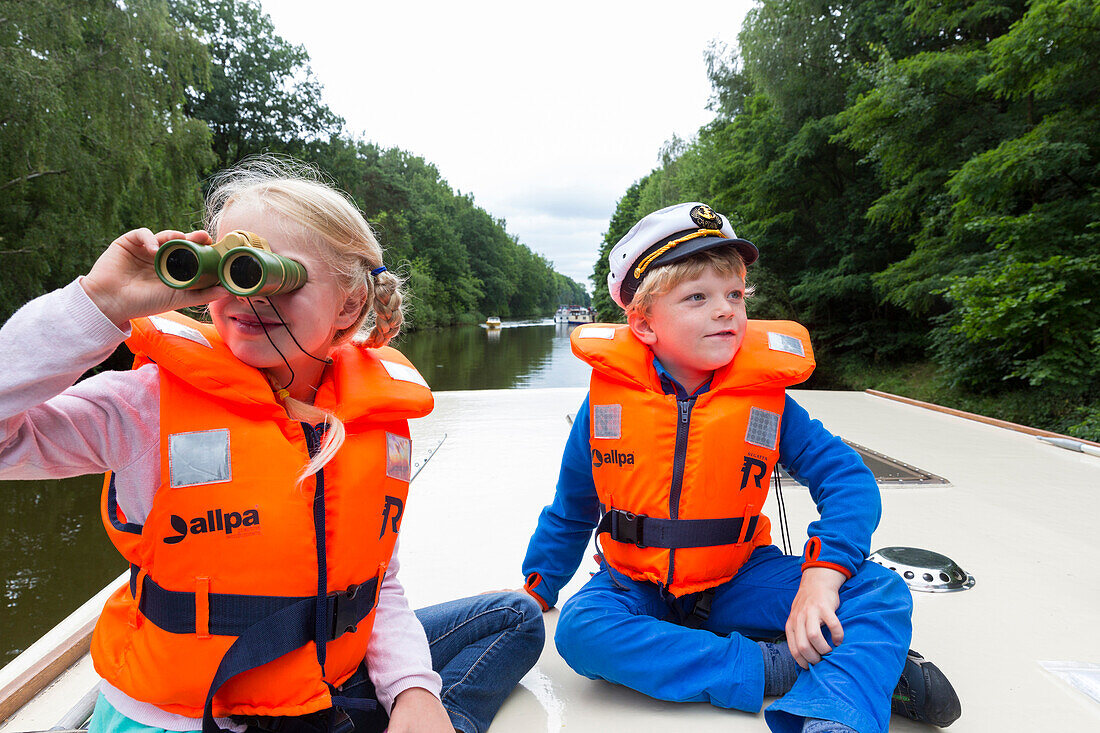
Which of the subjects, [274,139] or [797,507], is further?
[274,139]

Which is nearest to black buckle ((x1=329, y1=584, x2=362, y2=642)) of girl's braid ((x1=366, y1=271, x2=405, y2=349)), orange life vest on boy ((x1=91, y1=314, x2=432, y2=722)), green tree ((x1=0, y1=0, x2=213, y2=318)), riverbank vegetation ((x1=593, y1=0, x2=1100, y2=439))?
orange life vest on boy ((x1=91, y1=314, x2=432, y2=722))

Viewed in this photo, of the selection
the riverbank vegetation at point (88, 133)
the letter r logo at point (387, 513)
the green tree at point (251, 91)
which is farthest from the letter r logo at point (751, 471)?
the green tree at point (251, 91)

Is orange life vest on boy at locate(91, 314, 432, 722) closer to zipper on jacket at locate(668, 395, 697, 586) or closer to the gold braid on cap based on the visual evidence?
zipper on jacket at locate(668, 395, 697, 586)

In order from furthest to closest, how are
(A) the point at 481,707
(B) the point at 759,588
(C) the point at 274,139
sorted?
(C) the point at 274,139 < (B) the point at 759,588 < (A) the point at 481,707

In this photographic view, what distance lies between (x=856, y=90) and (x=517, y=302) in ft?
205

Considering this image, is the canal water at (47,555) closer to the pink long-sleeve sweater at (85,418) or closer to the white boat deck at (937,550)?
the white boat deck at (937,550)

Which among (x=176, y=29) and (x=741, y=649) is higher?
(x=176, y=29)

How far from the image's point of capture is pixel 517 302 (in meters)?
71.9

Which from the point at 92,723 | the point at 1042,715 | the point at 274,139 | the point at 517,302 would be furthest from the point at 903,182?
the point at 517,302

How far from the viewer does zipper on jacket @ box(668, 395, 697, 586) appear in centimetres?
139

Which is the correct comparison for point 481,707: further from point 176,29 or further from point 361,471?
point 176,29

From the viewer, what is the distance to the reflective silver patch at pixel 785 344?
1.52 metres

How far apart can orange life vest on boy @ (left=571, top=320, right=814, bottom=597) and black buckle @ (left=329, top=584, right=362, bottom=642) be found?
594mm

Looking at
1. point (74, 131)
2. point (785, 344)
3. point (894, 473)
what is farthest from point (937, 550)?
point (74, 131)
